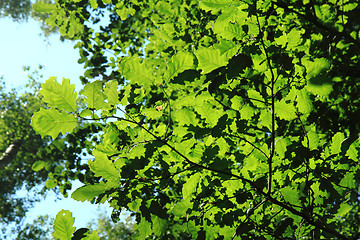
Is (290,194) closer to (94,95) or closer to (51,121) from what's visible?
(94,95)

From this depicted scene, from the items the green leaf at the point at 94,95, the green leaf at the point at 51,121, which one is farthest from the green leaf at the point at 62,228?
the green leaf at the point at 94,95

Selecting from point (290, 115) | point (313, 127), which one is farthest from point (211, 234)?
point (313, 127)

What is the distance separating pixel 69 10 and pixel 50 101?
9.36 feet

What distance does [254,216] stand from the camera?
5.72 feet

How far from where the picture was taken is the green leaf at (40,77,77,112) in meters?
0.93

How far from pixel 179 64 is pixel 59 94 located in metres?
0.51

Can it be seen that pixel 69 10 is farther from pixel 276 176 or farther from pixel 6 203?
pixel 6 203

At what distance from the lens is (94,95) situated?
101cm

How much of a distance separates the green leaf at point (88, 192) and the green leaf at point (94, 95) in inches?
14.1

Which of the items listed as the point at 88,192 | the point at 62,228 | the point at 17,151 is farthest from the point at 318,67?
the point at 17,151

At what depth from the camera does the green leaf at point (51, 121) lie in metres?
0.97

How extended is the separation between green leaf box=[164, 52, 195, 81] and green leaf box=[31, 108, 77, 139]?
466 mm

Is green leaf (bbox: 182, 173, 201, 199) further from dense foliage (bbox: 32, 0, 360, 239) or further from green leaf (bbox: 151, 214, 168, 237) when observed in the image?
green leaf (bbox: 151, 214, 168, 237)

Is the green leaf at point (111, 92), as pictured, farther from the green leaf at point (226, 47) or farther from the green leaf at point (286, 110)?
the green leaf at point (286, 110)
